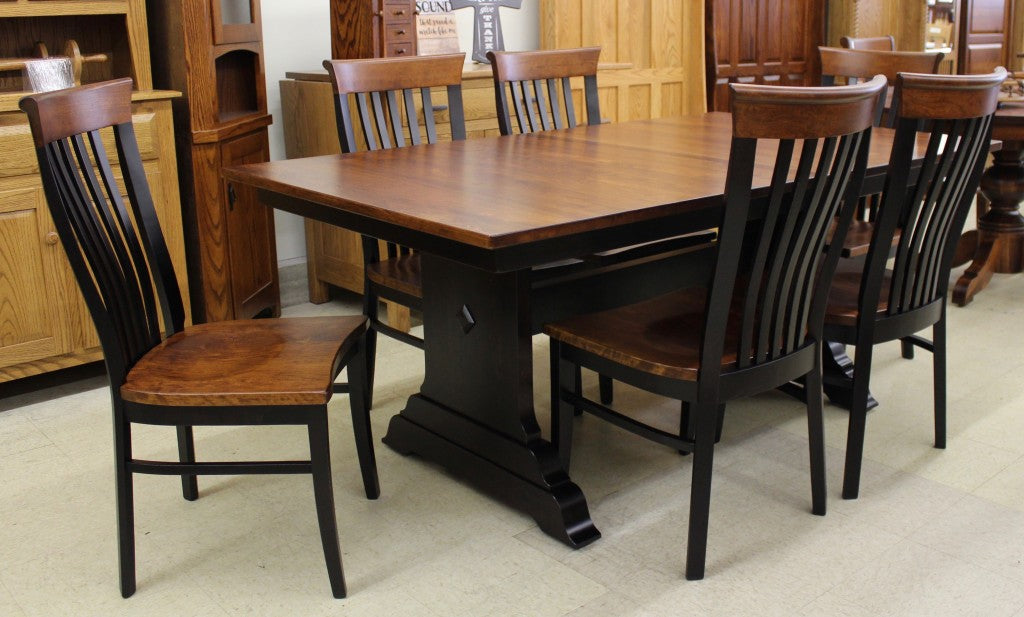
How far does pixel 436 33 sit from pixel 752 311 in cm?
237

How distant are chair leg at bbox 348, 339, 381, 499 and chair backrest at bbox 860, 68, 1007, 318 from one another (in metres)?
1.11

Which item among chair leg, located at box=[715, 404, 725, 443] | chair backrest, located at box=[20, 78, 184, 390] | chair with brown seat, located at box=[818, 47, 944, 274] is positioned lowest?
chair leg, located at box=[715, 404, 725, 443]

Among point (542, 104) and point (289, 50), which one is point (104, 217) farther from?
point (289, 50)

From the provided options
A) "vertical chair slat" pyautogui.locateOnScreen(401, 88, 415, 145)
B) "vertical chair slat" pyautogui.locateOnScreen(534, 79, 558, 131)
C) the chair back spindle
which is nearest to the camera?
the chair back spindle

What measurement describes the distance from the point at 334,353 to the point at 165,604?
571mm

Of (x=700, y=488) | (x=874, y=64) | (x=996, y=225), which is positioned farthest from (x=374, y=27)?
(x=996, y=225)

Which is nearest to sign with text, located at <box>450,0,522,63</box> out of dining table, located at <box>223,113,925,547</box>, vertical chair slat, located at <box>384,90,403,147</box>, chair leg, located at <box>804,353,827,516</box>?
vertical chair slat, located at <box>384,90,403,147</box>

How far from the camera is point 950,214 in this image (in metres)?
2.37

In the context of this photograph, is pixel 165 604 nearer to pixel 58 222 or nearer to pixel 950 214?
pixel 58 222

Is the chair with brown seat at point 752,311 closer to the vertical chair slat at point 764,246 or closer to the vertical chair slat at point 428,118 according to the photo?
the vertical chair slat at point 764,246

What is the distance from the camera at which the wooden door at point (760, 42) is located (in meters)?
5.57

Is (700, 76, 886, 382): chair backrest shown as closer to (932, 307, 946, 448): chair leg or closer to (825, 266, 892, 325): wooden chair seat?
(825, 266, 892, 325): wooden chair seat

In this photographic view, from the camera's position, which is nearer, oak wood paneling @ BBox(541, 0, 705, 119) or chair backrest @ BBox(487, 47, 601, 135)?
chair backrest @ BBox(487, 47, 601, 135)

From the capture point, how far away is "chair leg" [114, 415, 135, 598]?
193 centimetres
